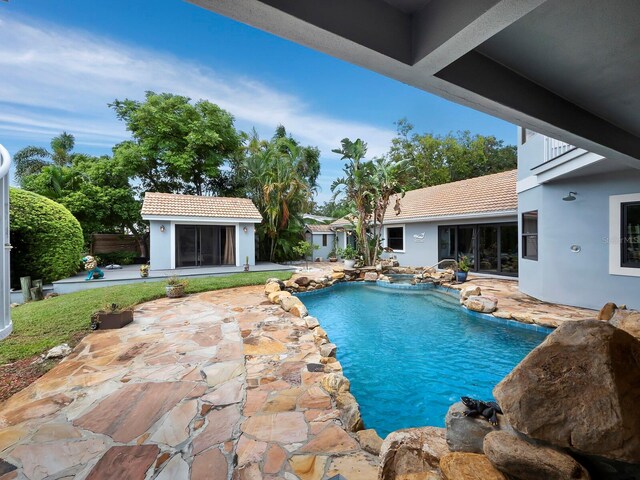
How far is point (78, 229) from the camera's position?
12219mm

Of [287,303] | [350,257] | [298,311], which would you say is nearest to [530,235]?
[350,257]

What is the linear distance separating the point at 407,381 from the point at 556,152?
22.2 feet

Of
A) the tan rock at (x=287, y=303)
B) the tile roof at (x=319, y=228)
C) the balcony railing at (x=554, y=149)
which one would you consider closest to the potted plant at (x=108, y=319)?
the tan rock at (x=287, y=303)

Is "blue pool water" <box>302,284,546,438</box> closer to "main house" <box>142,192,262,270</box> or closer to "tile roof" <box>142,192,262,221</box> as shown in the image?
"main house" <box>142,192,262,270</box>

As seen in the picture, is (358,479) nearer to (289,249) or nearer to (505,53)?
(505,53)

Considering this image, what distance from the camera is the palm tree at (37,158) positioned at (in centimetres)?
2273

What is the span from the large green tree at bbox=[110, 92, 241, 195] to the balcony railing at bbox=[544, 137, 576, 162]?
20043 millimetres

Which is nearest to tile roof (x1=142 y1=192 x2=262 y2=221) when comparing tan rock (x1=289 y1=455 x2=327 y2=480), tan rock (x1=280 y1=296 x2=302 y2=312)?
tan rock (x1=280 y1=296 x2=302 y2=312)

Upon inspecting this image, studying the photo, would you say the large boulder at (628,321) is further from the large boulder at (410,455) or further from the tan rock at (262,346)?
the tan rock at (262,346)

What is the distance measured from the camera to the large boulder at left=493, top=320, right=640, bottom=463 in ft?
5.21

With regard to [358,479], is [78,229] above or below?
above

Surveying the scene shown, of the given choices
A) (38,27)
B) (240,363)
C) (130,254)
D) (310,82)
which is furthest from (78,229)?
(310,82)

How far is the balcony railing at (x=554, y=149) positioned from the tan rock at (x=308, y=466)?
7934 mm

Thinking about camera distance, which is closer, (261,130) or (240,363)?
(240,363)
